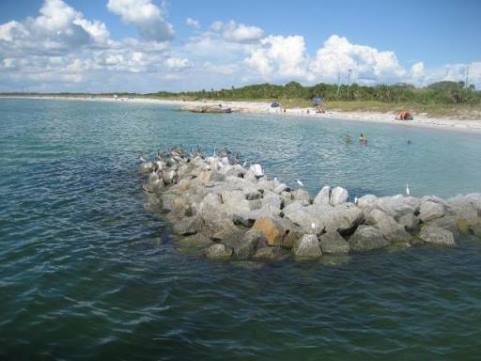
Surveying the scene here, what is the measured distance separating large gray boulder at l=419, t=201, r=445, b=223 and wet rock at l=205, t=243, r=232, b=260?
10.0 meters

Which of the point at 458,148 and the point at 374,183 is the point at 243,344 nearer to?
the point at 374,183

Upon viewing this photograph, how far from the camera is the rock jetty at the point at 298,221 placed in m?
17.8

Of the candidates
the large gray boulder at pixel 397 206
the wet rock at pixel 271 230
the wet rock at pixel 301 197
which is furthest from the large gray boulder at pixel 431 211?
the wet rock at pixel 271 230

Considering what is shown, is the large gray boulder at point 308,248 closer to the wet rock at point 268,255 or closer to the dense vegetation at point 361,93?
the wet rock at point 268,255

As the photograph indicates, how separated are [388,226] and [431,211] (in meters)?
3.26

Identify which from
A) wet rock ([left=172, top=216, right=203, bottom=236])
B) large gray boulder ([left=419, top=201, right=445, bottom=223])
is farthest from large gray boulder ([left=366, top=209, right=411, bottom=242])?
wet rock ([left=172, top=216, right=203, bottom=236])

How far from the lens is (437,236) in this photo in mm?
19609

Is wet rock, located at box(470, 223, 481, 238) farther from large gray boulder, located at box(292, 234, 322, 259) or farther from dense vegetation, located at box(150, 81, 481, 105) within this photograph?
dense vegetation, located at box(150, 81, 481, 105)

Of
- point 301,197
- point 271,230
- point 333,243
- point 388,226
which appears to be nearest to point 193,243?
point 271,230

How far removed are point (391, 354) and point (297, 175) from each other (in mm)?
23829

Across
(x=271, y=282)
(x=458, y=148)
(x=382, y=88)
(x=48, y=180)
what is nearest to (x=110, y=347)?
(x=271, y=282)

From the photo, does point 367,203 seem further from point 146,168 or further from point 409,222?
point 146,168

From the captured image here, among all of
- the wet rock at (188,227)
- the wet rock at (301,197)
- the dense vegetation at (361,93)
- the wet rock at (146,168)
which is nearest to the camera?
the wet rock at (188,227)

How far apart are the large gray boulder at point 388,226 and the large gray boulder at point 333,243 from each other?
2.28 m
